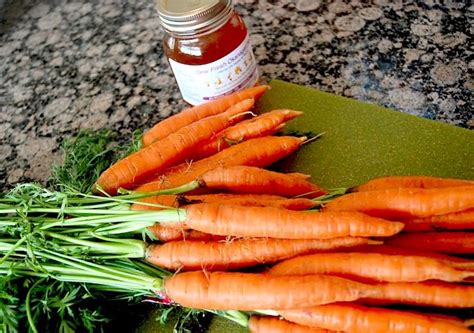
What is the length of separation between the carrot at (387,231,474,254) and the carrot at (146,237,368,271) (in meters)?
0.16

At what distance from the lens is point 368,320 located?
2.69 ft

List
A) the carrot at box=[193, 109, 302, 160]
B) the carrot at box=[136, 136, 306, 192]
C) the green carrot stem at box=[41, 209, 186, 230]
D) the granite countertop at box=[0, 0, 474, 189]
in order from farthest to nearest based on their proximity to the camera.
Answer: the granite countertop at box=[0, 0, 474, 189] → the carrot at box=[193, 109, 302, 160] → the carrot at box=[136, 136, 306, 192] → the green carrot stem at box=[41, 209, 186, 230]

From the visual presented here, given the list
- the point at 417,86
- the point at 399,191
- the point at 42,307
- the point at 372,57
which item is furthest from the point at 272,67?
the point at 42,307

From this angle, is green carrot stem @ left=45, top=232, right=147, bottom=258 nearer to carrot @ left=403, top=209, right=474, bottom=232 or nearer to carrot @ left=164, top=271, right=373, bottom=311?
carrot @ left=164, top=271, right=373, bottom=311

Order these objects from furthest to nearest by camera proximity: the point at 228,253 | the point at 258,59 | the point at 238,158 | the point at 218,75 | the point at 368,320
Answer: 1. the point at 258,59
2. the point at 218,75
3. the point at 238,158
4. the point at 228,253
5. the point at 368,320

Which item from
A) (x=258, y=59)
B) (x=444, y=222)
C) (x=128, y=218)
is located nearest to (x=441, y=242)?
(x=444, y=222)

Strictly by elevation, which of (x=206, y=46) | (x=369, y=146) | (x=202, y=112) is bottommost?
(x=369, y=146)

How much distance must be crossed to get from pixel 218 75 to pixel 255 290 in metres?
0.52

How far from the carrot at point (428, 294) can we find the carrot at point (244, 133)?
17.2 inches

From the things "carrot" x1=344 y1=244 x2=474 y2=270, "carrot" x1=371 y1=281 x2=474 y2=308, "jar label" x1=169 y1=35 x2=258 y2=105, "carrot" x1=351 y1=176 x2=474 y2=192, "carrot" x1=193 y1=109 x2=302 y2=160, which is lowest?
"carrot" x1=371 y1=281 x2=474 y2=308

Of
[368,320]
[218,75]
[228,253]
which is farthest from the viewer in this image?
[218,75]

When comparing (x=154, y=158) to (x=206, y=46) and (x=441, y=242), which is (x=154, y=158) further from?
(x=441, y=242)

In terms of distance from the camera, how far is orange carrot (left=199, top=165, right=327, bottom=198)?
99cm

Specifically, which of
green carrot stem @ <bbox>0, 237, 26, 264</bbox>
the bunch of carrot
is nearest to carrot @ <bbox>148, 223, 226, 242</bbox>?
the bunch of carrot
